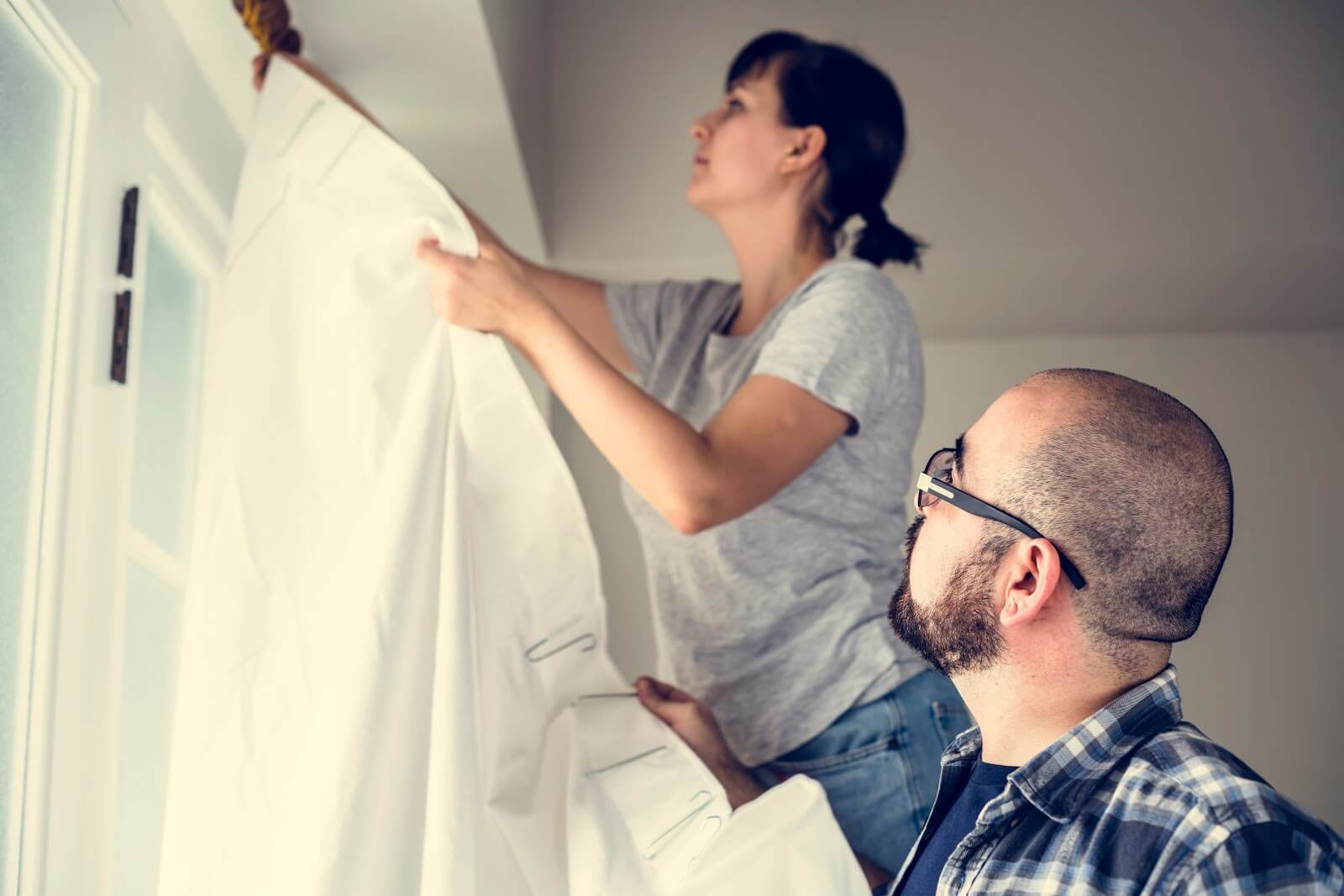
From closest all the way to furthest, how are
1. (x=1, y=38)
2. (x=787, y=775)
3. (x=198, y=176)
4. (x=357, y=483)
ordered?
(x=1, y=38) → (x=357, y=483) → (x=787, y=775) → (x=198, y=176)

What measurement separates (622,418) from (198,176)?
0.61 metres

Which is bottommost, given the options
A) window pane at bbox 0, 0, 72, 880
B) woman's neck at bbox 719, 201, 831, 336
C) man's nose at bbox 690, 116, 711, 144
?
window pane at bbox 0, 0, 72, 880

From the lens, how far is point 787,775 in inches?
49.1

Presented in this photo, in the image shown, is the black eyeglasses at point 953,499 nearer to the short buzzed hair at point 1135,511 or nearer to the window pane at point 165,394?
the short buzzed hair at point 1135,511

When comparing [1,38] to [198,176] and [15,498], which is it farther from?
[198,176]

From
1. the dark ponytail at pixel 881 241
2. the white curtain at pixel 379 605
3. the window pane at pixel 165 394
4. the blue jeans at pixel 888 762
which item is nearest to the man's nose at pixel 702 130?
the dark ponytail at pixel 881 241

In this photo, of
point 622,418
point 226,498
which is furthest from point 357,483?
point 622,418

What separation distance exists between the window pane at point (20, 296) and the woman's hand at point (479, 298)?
307 mm

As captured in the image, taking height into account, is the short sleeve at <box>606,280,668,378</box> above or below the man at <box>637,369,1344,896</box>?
above

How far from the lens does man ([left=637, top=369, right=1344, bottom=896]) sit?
2.56 ft

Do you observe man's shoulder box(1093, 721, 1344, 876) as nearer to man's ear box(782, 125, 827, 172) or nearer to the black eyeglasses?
the black eyeglasses

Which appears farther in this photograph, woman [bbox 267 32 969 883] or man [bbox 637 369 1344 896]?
woman [bbox 267 32 969 883]

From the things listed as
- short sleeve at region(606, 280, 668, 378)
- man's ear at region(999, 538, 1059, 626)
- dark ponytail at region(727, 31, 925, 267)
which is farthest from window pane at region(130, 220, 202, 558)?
man's ear at region(999, 538, 1059, 626)

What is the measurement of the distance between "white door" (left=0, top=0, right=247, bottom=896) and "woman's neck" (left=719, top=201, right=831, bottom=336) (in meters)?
0.63
